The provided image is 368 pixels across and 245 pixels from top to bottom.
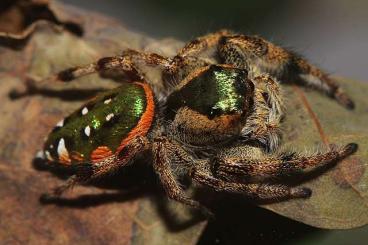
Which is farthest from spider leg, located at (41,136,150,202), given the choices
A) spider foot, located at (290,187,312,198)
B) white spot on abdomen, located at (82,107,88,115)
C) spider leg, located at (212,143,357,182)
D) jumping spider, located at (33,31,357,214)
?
spider foot, located at (290,187,312,198)

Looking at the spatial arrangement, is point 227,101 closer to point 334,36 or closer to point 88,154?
point 88,154

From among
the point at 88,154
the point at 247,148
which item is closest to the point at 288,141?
the point at 247,148

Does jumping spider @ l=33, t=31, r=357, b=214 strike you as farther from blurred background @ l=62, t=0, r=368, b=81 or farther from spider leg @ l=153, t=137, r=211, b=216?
blurred background @ l=62, t=0, r=368, b=81

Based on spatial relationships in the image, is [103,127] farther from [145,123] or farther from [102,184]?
[102,184]

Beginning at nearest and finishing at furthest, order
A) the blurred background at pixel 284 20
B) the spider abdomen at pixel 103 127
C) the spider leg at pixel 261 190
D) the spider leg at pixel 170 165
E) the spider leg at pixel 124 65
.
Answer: the spider leg at pixel 261 190
the spider leg at pixel 170 165
the spider abdomen at pixel 103 127
the spider leg at pixel 124 65
the blurred background at pixel 284 20

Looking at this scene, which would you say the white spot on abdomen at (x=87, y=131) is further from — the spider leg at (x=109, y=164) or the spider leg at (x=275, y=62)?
the spider leg at (x=275, y=62)

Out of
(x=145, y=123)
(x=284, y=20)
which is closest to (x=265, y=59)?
(x=145, y=123)

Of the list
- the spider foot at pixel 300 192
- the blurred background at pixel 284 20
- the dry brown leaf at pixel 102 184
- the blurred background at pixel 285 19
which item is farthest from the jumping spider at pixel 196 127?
the blurred background at pixel 285 19

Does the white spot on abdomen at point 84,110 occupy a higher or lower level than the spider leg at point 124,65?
lower
